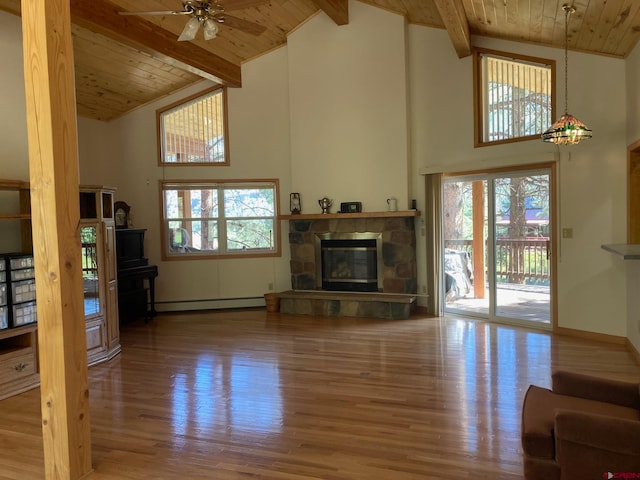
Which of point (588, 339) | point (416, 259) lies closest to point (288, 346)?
point (416, 259)

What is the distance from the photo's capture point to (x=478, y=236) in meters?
6.37

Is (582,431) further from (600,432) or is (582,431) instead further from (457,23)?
(457,23)

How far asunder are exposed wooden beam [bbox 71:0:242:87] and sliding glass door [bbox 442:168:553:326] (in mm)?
3747

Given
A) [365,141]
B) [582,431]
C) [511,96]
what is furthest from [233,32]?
[582,431]

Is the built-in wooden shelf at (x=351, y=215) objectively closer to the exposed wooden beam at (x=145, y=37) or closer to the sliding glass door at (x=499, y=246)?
the sliding glass door at (x=499, y=246)

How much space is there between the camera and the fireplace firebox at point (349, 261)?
7.05 m

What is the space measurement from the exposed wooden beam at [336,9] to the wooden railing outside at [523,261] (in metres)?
3.94

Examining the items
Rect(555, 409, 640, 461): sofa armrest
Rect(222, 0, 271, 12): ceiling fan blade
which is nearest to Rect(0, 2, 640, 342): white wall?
Rect(222, 0, 271, 12): ceiling fan blade

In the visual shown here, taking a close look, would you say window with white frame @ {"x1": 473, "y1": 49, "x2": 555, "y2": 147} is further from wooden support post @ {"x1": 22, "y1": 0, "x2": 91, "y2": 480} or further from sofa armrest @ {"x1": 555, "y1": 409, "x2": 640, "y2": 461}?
wooden support post @ {"x1": 22, "y1": 0, "x2": 91, "y2": 480}

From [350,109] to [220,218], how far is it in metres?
2.75

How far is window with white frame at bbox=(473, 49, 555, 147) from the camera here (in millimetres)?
5559

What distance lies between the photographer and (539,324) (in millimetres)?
5750

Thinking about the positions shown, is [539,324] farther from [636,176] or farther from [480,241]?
[636,176]

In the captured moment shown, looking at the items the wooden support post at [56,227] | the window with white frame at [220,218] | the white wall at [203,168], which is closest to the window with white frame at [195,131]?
the white wall at [203,168]
